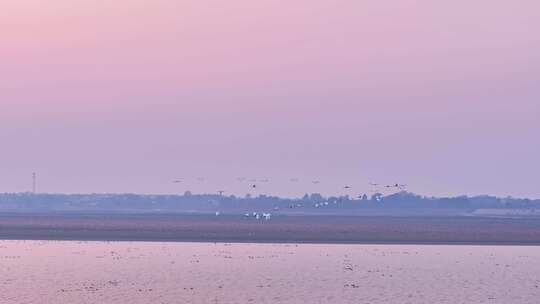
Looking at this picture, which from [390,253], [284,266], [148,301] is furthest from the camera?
[390,253]

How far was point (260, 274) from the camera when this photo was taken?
180 ft

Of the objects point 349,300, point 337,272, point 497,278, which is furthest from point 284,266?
point 349,300

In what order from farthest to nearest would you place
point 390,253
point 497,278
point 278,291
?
1. point 390,253
2. point 497,278
3. point 278,291

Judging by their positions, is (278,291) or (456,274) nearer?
(278,291)

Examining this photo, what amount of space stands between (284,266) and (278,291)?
42.6ft

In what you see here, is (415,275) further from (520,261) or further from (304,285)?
(520,261)

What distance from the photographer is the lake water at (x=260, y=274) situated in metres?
45.2

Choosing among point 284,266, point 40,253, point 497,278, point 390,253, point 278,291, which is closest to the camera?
point 278,291

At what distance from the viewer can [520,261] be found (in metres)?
67.7

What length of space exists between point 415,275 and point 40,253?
24586 millimetres

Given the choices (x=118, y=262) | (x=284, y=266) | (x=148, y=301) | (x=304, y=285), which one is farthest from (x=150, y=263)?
(x=148, y=301)

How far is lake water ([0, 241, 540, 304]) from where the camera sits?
4516 cm

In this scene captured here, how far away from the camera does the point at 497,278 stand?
55.0 meters

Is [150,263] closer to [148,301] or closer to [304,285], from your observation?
[304,285]
